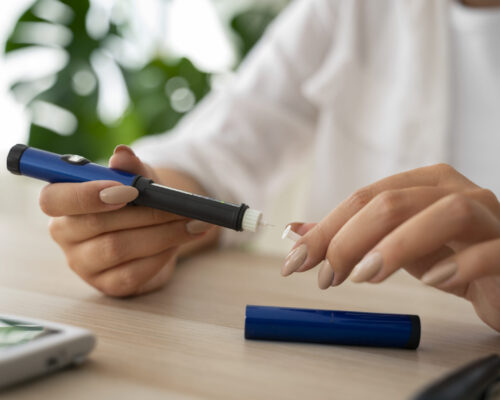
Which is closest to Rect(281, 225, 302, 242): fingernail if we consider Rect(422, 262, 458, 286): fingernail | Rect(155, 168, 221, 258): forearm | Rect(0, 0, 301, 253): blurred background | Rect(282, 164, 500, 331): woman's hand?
Rect(282, 164, 500, 331): woman's hand

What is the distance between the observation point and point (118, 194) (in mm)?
418

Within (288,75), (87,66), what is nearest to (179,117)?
(87,66)

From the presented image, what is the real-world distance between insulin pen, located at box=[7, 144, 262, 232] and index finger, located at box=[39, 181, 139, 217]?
0.04 feet

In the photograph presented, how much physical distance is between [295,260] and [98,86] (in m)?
1.32

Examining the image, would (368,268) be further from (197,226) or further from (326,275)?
(197,226)

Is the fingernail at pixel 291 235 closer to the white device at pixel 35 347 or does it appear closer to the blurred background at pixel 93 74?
the white device at pixel 35 347

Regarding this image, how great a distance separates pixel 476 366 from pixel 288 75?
2.34 feet

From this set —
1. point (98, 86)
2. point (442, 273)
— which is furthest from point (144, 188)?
point (98, 86)

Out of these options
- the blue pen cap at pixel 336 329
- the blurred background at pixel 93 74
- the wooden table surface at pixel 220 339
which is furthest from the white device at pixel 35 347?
the blurred background at pixel 93 74

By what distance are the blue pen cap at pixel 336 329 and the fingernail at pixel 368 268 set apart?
0.05 metres

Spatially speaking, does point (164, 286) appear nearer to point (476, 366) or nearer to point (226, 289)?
point (226, 289)

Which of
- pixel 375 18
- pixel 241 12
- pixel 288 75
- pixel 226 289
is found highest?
pixel 241 12

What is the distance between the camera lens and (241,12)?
156 cm

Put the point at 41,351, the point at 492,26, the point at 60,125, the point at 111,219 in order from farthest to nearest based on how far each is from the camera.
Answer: the point at 60,125 < the point at 492,26 < the point at 111,219 < the point at 41,351
